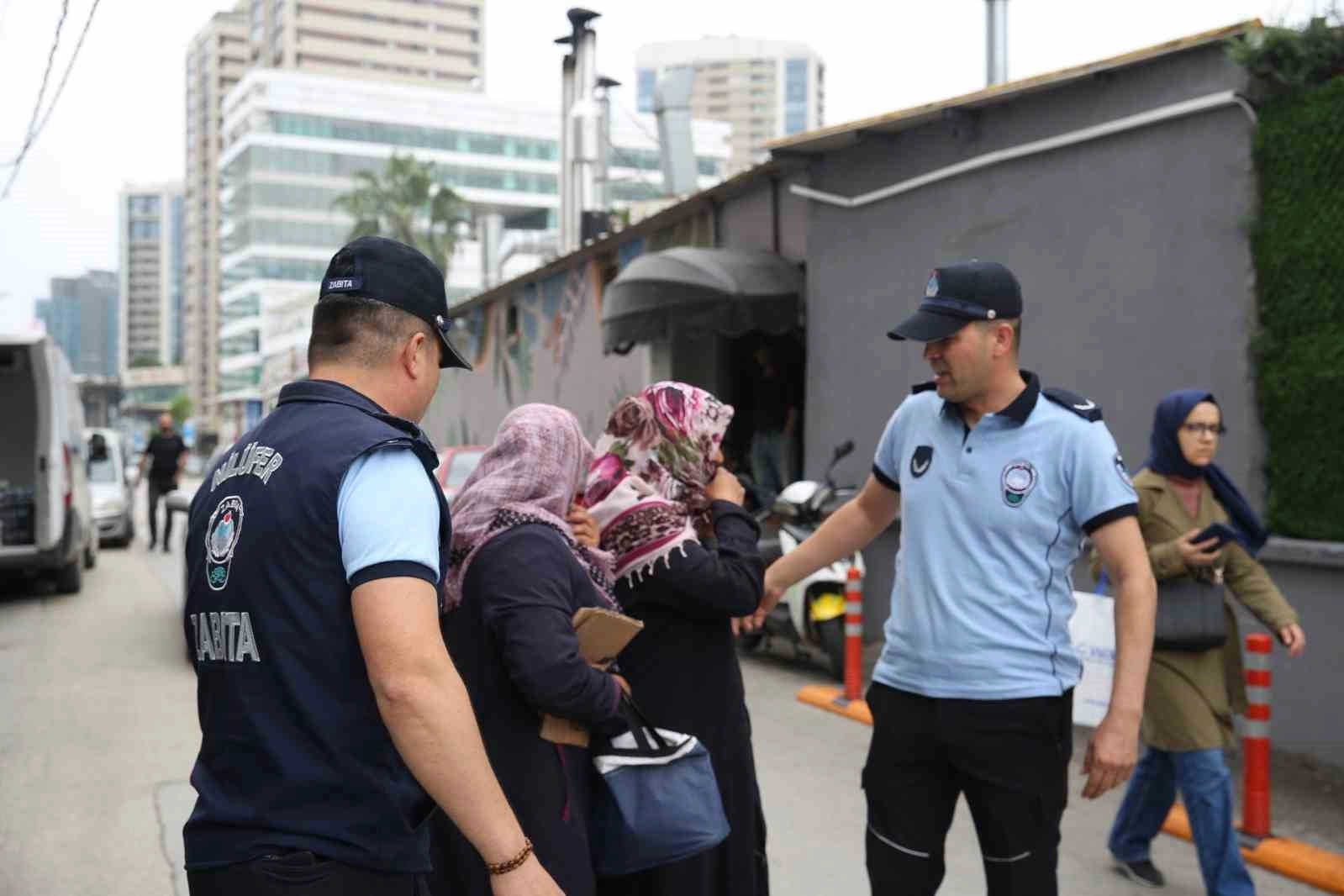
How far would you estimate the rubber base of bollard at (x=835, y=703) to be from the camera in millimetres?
7949

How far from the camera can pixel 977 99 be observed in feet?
29.6

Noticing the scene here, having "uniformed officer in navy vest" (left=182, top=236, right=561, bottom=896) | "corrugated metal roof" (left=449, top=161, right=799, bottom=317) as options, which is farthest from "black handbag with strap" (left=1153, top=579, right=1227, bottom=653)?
"corrugated metal roof" (left=449, top=161, right=799, bottom=317)

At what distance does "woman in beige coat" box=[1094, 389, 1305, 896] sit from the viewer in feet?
15.1

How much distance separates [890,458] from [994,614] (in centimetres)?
64

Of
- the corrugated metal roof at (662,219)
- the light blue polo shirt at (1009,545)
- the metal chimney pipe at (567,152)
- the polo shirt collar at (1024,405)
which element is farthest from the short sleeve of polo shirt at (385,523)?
the metal chimney pipe at (567,152)

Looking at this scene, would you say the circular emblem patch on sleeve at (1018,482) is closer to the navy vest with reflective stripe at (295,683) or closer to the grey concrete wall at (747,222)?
the navy vest with reflective stripe at (295,683)

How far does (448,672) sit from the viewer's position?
6.47 ft

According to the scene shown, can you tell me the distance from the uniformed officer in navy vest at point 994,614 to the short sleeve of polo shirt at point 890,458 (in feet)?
0.72

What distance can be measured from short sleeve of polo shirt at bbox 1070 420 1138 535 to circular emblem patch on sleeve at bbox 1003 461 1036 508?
0.10 m

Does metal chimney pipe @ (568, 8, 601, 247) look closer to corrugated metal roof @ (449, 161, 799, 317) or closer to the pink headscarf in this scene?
corrugated metal roof @ (449, 161, 799, 317)

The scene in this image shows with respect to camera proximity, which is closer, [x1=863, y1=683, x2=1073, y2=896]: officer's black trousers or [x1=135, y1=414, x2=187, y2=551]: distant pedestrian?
[x1=863, y1=683, x2=1073, y2=896]: officer's black trousers

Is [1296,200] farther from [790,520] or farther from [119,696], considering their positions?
[119,696]

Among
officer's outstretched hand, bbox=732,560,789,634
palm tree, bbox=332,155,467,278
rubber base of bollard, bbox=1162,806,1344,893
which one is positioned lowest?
rubber base of bollard, bbox=1162,806,1344,893

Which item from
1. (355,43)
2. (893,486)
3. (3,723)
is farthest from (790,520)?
(355,43)
